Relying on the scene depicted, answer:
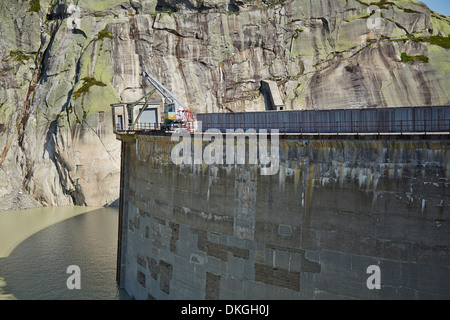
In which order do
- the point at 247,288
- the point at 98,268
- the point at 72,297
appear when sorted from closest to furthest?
the point at 247,288 < the point at 72,297 < the point at 98,268

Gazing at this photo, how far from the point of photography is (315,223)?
16.2 meters

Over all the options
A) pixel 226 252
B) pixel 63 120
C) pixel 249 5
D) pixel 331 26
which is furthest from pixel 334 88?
pixel 226 252

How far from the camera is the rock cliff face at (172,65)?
53469 millimetres

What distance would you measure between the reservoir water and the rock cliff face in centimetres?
858

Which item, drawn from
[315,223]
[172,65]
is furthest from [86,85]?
[315,223]

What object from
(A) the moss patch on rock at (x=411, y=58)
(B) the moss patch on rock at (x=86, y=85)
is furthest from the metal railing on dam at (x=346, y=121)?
(A) the moss patch on rock at (x=411, y=58)

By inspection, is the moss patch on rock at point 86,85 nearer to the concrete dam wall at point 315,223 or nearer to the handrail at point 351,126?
the handrail at point 351,126

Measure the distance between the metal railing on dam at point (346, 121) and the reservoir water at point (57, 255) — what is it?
1349 centimetres

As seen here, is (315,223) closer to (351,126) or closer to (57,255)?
(351,126)

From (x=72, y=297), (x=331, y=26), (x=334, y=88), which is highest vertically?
(x=331, y=26)

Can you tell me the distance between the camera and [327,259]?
1587 cm

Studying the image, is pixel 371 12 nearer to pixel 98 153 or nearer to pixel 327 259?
pixel 98 153

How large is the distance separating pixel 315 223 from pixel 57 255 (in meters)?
23.9

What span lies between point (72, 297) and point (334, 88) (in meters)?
46.4
